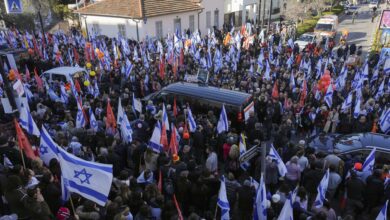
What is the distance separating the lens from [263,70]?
1532 centimetres

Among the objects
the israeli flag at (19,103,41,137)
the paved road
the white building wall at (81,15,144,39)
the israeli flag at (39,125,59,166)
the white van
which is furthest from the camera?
the paved road

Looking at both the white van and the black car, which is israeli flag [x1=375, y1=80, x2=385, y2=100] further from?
the white van

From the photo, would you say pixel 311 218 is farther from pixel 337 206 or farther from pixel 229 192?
pixel 337 206

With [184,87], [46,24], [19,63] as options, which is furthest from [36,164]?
[46,24]

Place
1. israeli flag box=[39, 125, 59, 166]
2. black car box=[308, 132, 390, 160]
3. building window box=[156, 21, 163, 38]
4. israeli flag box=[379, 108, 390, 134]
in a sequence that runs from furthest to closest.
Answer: building window box=[156, 21, 163, 38]
israeli flag box=[379, 108, 390, 134]
black car box=[308, 132, 390, 160]
israeli flag box=[39, 125, 59, 166]

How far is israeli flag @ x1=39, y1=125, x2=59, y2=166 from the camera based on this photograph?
6.68 m

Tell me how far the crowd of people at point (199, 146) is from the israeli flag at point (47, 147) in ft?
0.66

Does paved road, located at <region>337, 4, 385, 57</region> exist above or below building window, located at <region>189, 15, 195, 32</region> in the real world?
below

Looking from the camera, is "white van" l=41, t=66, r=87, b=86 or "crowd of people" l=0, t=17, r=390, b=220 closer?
"crowd of people" l=0, t=17, r=390, b=220

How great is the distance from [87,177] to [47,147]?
2.08m

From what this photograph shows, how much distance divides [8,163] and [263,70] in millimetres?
11092

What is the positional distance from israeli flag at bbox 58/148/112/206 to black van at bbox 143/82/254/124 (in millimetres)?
5819

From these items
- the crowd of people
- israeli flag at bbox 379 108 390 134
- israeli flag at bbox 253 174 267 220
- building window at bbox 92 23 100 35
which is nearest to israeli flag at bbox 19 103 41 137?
the crowd of people

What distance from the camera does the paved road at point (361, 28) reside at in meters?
28.7
